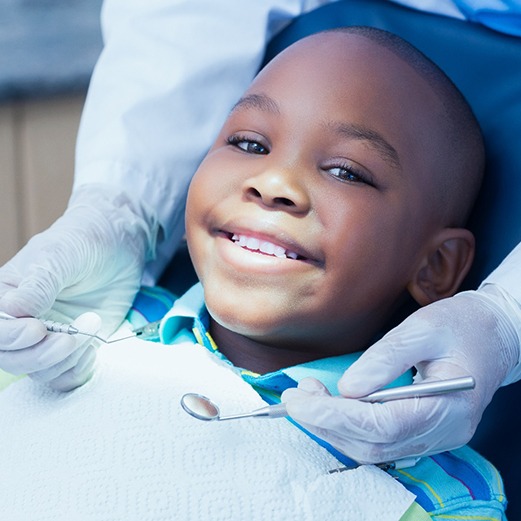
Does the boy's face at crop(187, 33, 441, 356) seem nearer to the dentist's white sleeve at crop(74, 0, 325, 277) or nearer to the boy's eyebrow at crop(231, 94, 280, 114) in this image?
the boy's eyebrow at crop(231, 94, 280, 114)

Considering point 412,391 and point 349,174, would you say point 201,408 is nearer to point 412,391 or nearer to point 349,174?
point 412,391

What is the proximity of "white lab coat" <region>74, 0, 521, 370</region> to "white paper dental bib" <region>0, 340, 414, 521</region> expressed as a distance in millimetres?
441

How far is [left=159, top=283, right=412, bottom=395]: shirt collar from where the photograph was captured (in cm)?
108

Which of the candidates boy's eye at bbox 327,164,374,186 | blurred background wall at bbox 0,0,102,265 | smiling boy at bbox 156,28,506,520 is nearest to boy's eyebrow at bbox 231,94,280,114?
smiling boy at bbox 156,28,506,520

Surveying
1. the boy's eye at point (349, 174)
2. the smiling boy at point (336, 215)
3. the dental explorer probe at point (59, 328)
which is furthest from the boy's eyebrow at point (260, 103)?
the dental explorer probe at point (59, 328)

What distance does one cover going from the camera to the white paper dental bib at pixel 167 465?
0.93 metres

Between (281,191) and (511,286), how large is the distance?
30cm

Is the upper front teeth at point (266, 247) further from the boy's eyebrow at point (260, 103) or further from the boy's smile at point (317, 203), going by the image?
the boy's eyebrow at point (260, 103)

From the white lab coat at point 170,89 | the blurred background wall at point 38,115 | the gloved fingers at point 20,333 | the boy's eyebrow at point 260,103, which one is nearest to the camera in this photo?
the gloved fingers at point 20,333

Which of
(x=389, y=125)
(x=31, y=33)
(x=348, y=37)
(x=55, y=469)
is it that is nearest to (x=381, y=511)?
(x=55, y=469)

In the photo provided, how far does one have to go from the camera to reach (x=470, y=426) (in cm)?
98

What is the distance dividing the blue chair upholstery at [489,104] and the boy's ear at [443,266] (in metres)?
0.04

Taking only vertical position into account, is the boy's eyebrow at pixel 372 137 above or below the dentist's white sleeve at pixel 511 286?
above

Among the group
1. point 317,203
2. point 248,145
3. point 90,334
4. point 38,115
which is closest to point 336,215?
point 317,203
